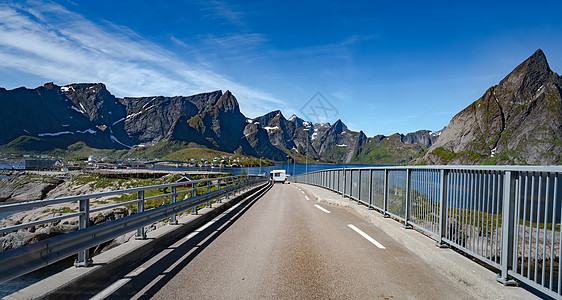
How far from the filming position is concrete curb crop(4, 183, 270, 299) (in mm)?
3496

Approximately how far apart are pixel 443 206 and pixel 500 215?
5.05 feet

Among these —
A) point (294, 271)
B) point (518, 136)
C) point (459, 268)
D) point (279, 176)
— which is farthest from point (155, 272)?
point (518, 136)

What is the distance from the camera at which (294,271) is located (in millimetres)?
5102

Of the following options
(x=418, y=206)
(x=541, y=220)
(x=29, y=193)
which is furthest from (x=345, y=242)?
(x=29, y=193)

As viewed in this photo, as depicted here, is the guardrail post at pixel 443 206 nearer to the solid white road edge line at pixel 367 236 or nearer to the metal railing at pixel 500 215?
the metal railing at pixel 500 215

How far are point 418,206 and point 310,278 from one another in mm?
3735

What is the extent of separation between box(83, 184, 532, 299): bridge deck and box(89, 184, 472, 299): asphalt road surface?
0.5 inches

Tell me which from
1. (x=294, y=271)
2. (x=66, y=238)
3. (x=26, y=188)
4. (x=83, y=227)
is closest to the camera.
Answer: (x=66, y=238)

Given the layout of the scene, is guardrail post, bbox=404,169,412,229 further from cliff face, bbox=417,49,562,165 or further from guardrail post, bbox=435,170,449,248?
cliff face, bbox=417,49,562,165

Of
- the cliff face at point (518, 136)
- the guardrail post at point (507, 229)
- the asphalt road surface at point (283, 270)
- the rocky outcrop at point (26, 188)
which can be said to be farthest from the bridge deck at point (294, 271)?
the cliff face at point (518, 136)

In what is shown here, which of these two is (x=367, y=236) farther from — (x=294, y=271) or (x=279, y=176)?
(x=279, y=176)

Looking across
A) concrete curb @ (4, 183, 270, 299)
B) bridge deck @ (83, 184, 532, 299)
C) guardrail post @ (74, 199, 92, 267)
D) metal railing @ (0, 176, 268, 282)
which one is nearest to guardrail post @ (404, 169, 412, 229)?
bridge deck @ (83, 184, 532, 299)

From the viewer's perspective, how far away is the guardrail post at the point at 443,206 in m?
5.80

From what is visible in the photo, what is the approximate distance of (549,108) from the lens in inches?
7367
